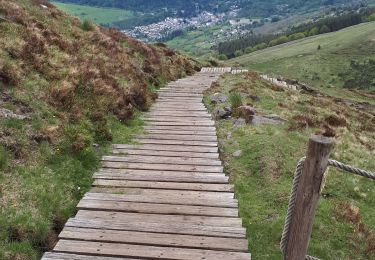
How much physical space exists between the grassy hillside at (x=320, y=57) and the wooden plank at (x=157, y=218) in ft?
411

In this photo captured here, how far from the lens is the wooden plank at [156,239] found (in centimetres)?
889

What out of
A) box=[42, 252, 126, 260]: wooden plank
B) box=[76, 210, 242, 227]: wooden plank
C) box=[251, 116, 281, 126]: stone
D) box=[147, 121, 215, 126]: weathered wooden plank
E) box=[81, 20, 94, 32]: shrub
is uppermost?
box=[81, 20, 94, 32]: shrub

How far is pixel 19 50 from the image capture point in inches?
650

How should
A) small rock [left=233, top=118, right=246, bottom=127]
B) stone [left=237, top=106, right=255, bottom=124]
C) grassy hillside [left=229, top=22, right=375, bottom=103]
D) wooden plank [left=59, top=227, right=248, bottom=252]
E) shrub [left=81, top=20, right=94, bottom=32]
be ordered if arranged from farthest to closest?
grassy hillside [left=229, top=22, right=375, bottom=103] < shrub [left=81, top=20, right=94, bottom=32] < stone [left=237, top=106, right=255, bottom=124] < small rock [left=233, top=118, right=246, bottom=127] < wooden plank [left=59, top=227, right=248, bottom=252]

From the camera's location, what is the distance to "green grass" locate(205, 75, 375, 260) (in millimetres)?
9900

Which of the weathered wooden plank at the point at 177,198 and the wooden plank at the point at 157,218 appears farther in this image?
the weathered wooden plank at the point at 177,198

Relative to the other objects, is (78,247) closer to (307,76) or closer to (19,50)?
(19,50)

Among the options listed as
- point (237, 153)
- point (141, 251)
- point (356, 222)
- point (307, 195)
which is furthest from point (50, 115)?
point (307, 195)

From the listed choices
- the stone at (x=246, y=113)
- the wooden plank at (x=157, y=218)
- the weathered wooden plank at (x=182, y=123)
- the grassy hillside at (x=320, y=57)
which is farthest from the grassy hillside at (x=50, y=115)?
the grassy hillside at (x=320, y=57)

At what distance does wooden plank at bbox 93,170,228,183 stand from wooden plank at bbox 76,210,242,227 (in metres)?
2.10

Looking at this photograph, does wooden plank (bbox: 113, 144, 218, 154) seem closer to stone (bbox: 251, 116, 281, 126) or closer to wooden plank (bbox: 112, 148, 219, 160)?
wooden plank (bbox: 112, 148, 219, 160)

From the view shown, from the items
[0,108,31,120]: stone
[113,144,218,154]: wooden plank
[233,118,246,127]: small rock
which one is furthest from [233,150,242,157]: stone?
[0,108,31,120]: stone

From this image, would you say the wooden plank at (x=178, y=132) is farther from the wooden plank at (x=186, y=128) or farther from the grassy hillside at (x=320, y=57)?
the grassy hillside at (x=320, y=57)

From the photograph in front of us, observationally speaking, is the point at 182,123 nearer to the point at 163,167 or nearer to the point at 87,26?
the point at 163,167
